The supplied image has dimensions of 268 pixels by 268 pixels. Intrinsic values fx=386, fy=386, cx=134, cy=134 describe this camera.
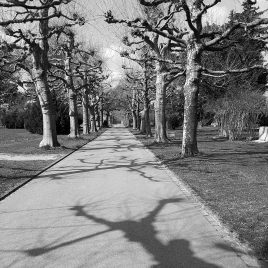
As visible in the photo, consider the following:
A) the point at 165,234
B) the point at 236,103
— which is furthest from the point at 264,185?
the point at 236,103

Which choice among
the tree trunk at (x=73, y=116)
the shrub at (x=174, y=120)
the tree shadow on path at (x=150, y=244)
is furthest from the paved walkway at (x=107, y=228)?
the shrub at (x=174, y=120)

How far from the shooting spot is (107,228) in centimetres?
583

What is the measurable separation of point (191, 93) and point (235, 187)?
6733mm

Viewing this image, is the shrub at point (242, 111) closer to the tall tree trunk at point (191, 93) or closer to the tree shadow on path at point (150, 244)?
the tall tree trunk at point (191, 93)

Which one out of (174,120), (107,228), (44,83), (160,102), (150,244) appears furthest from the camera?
(174,120)

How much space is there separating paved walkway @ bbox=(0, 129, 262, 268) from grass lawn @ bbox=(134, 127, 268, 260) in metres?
0.40

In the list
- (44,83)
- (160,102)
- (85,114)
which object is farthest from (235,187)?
(85,114)

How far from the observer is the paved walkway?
15.0ft

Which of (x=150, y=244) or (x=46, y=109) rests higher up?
(x=46, y=109)

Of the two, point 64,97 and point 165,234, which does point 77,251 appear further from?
point 64,97

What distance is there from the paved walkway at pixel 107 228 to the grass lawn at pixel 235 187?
0.40m

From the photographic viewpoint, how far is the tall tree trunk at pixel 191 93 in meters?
15.0

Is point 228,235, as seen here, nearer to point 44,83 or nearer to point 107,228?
point 107,228

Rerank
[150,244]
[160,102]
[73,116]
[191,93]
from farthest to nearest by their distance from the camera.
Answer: [73,116] < [160,102] < [191,93] < [150,244]
